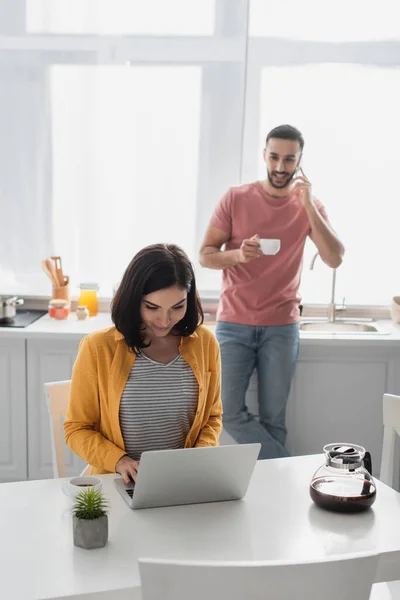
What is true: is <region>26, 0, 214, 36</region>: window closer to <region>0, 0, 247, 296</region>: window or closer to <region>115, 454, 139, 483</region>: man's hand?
<region>0, 0, 247, 296</region>: window

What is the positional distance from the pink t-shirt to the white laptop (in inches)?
58.1

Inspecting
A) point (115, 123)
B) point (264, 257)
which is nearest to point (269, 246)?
point (264, 257)

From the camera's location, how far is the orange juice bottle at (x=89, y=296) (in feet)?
12.3

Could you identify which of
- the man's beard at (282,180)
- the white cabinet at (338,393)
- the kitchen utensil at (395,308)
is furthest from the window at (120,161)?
the kitchen utensil at (395,308)

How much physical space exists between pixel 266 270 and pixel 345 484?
152cm

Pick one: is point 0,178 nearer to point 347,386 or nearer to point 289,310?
point 289,310

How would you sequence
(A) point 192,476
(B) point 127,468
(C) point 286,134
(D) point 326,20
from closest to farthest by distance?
(A) point 192,476 < (B) point 127,468 < (C) point 286,134 < (D) point 326,20

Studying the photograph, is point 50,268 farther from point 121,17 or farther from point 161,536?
point 161,536

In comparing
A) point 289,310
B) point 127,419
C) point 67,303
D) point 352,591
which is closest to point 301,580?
point 352,591

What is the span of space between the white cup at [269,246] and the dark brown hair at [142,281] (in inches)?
36.9

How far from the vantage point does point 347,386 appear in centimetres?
346

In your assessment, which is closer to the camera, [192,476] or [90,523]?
[90,523]

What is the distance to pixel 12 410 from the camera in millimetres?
3420

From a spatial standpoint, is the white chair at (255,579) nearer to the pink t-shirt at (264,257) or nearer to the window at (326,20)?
the pink t-shirt at (264,257)
